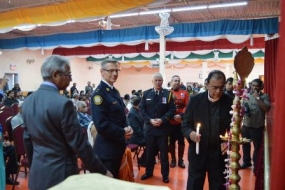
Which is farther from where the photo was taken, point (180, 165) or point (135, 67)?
point (135, 67)

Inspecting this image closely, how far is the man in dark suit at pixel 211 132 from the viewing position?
2.23 metres

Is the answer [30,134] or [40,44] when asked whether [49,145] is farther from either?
[40,44]

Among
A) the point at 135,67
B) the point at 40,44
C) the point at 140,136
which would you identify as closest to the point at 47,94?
the point at 140,136

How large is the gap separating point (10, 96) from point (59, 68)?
661 cm

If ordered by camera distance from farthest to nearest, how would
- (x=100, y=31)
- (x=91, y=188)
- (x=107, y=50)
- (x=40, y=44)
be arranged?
(x=107, y=50) < (x=40, y=44) < (x=100, y=31) < (x=91, y=188)

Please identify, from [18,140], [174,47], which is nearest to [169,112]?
[18,140]

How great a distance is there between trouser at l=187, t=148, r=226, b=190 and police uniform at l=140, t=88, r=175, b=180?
1.59 meters

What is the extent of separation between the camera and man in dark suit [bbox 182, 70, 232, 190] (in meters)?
2.23

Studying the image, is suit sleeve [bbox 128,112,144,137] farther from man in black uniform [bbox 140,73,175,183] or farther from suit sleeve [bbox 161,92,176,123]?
suit sleeve [bbox 161,92,176,123]

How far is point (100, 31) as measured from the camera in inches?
348

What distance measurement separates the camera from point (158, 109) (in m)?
4.00

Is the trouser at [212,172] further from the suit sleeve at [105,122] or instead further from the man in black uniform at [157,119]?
the man in black uniform at [157,119]

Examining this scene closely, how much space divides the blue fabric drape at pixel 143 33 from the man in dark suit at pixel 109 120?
5.37m

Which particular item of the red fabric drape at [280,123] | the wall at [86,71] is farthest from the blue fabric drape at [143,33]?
the red fabric drape at [280,123]
